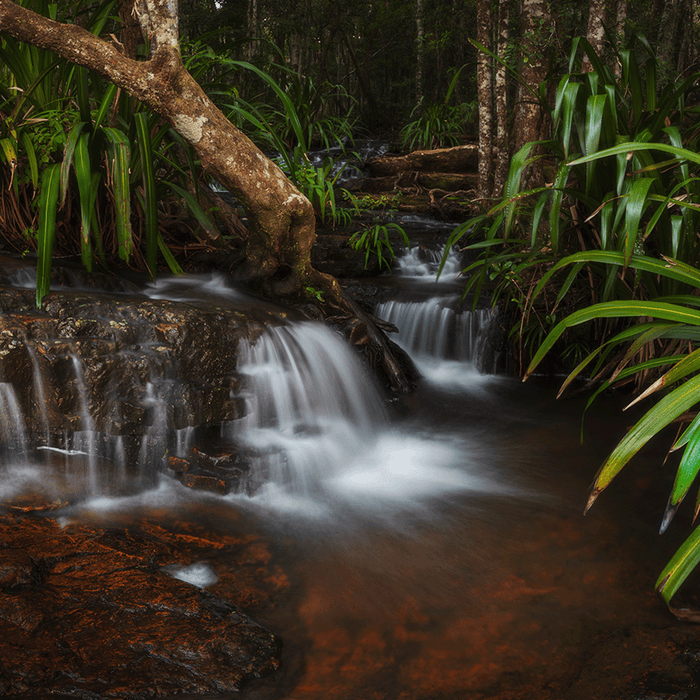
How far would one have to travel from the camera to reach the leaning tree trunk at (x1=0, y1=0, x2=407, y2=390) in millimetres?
2807

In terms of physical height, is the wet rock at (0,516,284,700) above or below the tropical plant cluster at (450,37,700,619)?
below

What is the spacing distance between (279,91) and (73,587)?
121 inches

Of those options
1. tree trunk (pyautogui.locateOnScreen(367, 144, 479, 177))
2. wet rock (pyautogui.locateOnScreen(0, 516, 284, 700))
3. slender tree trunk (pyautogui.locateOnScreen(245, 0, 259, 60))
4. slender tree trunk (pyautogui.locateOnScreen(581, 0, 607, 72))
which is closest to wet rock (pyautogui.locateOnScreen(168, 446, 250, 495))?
wet rock (pyautogui.locateOnScreen(0, 516, 284, 700))

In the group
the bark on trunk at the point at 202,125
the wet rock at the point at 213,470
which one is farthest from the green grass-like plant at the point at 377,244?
the wet rock at the point at 213,470

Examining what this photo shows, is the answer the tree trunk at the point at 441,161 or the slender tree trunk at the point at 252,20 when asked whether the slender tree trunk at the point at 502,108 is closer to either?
the tree trunk at the point at 441,161

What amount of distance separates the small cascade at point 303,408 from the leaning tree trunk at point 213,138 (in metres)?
0.38

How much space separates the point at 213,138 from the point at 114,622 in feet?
7.61

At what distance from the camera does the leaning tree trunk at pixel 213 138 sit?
9.21 ft

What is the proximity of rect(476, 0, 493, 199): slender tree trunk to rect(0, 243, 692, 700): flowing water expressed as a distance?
11.1ft

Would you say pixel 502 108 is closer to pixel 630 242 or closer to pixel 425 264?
pixel 425 264

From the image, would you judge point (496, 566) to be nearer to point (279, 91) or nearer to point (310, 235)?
point (310, 235)

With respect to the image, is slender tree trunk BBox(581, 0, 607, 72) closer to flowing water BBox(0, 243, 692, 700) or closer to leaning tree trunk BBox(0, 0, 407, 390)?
flowing water BBox(0, 243, 692, 700)

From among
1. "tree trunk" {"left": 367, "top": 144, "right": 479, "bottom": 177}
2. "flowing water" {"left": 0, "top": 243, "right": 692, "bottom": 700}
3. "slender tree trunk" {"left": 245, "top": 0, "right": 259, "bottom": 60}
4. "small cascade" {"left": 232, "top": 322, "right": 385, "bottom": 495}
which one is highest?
"slender tree trunk" {"left": 245, "top": 0, "right": 259, "bottom": 60}

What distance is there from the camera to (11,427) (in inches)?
99.3
